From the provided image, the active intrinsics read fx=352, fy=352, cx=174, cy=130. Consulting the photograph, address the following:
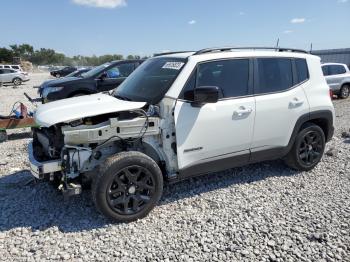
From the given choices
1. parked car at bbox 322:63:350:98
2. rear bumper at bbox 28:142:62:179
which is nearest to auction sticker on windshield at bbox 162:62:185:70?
rear bumper at bbox 28:142:62:179

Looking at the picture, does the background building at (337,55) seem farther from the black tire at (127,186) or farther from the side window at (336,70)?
the black tire at (127,186)

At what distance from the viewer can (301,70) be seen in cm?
539

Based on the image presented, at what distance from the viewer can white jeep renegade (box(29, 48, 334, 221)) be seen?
4004 millimetres

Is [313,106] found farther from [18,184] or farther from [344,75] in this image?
[344,75]

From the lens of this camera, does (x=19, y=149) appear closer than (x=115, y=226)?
No

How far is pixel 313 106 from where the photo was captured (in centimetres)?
543

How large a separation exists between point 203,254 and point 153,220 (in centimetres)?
89

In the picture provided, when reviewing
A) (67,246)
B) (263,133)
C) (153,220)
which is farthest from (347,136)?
(67,246)

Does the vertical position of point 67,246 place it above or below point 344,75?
below

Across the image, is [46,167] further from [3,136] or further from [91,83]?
[91,83]

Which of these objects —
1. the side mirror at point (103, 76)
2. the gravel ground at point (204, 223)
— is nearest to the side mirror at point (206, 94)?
the gravel ground at point (204, 223)

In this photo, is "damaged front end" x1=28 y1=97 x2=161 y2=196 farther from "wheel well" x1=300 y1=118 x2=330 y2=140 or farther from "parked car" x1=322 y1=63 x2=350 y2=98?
"parked car" x1=322 y1=63 x2=350 y2=98

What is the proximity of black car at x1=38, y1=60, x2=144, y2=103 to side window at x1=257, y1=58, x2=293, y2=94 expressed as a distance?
20.7 ft

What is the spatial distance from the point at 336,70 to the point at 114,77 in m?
10.4
